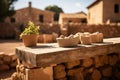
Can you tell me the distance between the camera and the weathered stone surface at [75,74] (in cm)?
305

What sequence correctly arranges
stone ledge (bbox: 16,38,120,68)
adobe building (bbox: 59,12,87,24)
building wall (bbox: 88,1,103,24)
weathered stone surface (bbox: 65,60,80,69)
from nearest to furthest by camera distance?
1. stone ledge (bbox: 16,38,120,68)
2. weathered stone surface (bbox: 65,60,80,69)
3. building wall (bbox: 88,1,103,24)
4. adobe building (bbox: 59,12,87,24)

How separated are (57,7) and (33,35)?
4854cm

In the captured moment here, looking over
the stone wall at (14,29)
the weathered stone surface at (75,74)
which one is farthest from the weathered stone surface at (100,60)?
the stone wall at (14,29)

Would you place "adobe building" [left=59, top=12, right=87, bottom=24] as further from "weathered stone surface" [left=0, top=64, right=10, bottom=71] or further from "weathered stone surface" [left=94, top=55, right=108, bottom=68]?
"weathered stone surface" [left=94, top=55, right=108, bottom=68]

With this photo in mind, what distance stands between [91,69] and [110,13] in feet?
64.7

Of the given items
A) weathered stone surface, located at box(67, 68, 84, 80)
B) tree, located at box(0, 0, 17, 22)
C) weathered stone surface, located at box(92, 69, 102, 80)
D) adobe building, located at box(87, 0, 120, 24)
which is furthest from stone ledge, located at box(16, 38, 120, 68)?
adobe building, located at box(87, 0, 120, 24)

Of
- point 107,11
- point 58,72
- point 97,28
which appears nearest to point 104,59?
point 58,72

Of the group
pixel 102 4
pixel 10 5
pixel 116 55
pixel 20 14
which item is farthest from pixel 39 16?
pixel 116 55

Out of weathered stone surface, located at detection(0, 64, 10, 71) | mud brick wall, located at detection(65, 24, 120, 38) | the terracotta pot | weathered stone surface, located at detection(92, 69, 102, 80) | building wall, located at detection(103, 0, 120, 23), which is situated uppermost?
building wall, located at detection(103, 0, 120, 23)

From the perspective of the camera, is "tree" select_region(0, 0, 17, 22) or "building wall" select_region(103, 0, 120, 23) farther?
"building wall" select_region(103, 0, 120, 23)

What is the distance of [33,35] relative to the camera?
3160mm

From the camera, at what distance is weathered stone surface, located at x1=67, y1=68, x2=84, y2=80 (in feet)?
10.0

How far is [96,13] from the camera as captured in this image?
76.4 feet

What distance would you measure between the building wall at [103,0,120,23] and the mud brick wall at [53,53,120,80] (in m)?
18.6
